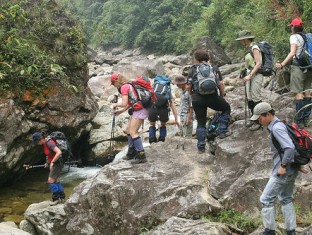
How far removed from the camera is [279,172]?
5.01m

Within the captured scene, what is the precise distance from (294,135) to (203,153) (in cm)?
360

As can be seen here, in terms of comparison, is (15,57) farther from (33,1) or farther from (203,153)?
(203,153)

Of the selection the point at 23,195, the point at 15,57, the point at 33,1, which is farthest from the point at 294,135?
the point at 33,1

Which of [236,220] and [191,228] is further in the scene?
[236,220]

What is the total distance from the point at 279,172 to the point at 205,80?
282 cm

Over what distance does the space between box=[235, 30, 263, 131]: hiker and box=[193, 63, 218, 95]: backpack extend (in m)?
0.63

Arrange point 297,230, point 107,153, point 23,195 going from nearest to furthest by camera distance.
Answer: point 297,230 < point 23,195 < point 107,153

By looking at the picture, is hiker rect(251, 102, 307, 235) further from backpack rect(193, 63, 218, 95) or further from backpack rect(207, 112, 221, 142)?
backpack rect(207, 112, 221, 142)

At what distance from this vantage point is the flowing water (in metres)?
10.7

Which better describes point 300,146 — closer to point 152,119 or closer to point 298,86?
point 298,86

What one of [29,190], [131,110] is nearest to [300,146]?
[131,110]

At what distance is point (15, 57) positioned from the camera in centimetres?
1302

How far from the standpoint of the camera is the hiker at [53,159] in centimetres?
848

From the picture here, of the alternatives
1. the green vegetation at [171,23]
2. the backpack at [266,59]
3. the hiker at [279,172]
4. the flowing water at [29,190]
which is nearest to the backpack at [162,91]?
the backpack at [266,59]
